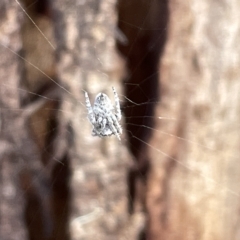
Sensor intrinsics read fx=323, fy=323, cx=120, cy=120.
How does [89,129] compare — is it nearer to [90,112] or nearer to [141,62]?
[90,112]

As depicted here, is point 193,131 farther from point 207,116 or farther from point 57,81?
point 57,81

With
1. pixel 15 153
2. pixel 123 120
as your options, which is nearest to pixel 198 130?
pixel 123 120

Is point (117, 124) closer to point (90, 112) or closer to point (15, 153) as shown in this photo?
point (90, 112)

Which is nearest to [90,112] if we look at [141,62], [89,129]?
[89,129]

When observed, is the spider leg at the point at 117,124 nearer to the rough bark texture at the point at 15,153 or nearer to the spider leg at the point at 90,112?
the spider leg at the point at 90,112

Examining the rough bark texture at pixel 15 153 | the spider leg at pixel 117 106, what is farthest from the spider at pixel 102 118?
the rough bark texture at pixel 15 153

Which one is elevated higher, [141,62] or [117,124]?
[141,62]

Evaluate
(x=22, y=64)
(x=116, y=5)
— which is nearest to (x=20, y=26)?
(x=22, y=64)
